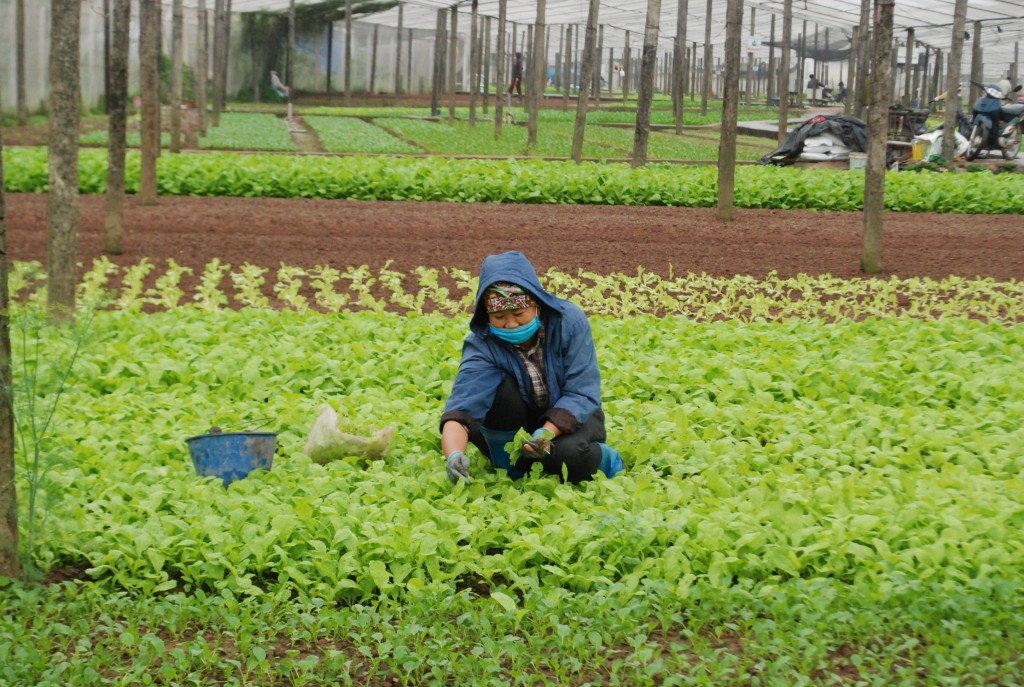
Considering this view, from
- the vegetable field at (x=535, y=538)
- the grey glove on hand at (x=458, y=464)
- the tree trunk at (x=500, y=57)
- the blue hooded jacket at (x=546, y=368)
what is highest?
the tree trunk at (x=500, y=57)

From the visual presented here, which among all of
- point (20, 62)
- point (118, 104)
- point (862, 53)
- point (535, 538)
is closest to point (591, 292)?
point (118, 104)

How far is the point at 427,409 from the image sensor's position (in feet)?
22.1

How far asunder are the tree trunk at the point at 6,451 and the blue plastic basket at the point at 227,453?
1.07 m

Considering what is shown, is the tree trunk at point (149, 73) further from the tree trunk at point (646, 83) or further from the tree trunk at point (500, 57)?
the tree trunk at point (500, 57)

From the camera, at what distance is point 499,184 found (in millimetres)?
17500

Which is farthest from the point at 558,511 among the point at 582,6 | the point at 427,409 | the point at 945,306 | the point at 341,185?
the point at 582,6

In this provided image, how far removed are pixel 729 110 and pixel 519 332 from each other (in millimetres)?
10444

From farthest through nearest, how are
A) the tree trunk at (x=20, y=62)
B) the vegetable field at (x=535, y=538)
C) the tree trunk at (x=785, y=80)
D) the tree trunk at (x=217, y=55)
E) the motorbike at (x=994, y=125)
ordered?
the tree trunk at (x=217, y=55), the tree trunk at (x=785, y=80), the motorbike at (x=994, y=125), the tree trunk at (x=20, y=62), the vegetable field at (x=535, y=538)

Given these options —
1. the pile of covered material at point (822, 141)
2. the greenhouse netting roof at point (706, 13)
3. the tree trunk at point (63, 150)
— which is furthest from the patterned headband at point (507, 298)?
the greenhouse netting roof at point (706, 13)

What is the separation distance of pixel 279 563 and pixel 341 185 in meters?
13.4

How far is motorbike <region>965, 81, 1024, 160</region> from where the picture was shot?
1008 inches

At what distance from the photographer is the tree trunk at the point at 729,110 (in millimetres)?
14977

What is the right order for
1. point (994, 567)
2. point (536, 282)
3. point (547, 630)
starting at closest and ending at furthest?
1. point (547, 630)
2. point (994, 567)
3. point (536, 282)

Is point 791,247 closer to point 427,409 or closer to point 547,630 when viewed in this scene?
point 427,409
